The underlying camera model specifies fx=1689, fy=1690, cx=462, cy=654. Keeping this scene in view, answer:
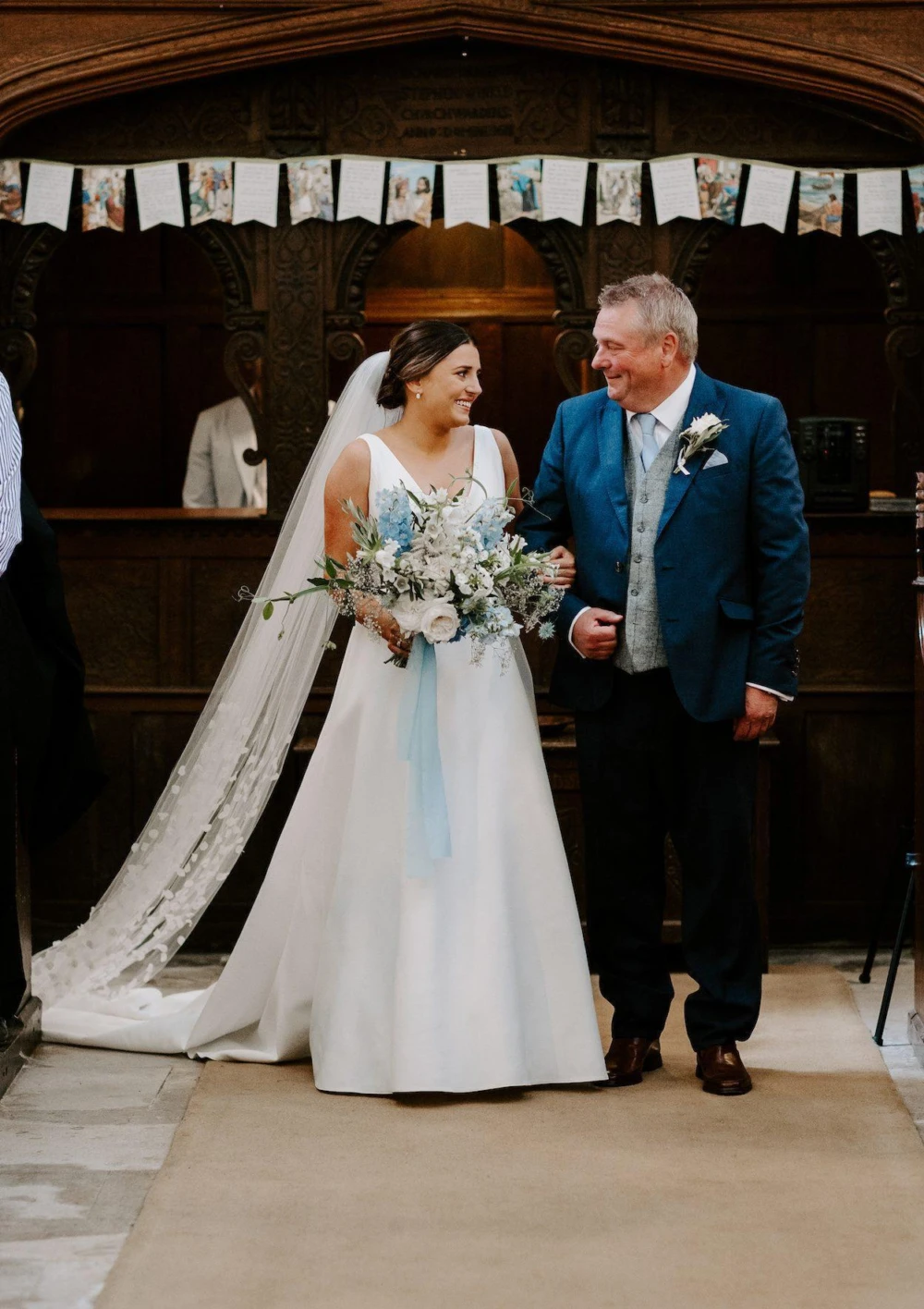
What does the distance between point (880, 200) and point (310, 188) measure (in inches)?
77.5

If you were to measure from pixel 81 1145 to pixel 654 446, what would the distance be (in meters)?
2.17

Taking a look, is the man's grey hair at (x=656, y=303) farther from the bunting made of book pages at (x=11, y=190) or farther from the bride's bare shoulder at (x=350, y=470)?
the bunting made of book pages at (x=11, y=190)

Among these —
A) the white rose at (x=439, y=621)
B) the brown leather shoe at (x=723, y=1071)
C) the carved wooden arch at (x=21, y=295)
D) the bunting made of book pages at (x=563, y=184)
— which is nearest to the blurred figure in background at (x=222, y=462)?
the carved wooden arch at (x=21, y=295)

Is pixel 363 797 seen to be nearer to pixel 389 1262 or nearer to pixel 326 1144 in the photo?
pixel 326 1144

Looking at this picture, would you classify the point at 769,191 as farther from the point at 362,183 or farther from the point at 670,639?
the point at 670,639

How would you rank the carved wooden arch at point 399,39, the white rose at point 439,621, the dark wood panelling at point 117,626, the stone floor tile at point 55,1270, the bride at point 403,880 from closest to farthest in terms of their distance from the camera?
the stone floor tile at point 55,1270 < the white rose at point 439,621 < the bride at point 403,880 < the carved wooden arch at point 399,39 < the dark wood panelling at point 117,626

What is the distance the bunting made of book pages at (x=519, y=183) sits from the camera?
579 cm

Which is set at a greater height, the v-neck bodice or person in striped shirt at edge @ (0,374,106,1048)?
the v-neck bodice

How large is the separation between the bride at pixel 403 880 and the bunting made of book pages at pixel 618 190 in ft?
5.23

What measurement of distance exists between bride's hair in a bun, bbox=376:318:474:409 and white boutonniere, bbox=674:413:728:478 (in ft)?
2.02

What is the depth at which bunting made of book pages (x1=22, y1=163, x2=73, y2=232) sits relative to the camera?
581 cm

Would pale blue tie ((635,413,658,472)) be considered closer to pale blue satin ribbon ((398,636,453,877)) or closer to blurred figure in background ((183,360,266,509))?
pale blue satin ribbon ((398,636,453,877))

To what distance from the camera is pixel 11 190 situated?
5.83m

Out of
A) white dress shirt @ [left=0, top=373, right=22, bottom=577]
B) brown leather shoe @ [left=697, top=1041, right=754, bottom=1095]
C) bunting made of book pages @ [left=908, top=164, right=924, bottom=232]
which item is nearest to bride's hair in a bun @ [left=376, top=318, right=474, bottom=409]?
white dress shirt @ [left=0, top=373, right=22, bottom=577]
